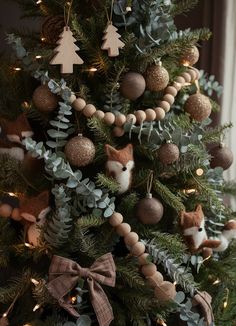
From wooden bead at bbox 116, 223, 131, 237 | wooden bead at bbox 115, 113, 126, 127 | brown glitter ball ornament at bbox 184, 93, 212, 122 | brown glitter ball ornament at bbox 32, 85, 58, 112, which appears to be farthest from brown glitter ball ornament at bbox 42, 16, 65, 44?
wooden bead at bbox 116, 223, 131, 237

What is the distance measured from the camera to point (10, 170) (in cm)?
104

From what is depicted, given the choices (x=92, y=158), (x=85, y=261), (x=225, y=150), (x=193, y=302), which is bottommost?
(x=193, y=302)

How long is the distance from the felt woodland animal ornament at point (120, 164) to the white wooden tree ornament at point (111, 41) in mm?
207

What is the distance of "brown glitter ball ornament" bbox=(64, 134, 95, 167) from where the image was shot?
0.98 meters

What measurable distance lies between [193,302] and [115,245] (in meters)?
0.22

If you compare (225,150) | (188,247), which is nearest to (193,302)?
(188,247)

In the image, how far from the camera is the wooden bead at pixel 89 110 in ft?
3.32

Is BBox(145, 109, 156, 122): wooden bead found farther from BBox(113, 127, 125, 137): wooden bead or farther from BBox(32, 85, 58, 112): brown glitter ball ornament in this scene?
BBox(32, 85, 58, 112): brown glitter ball ornament

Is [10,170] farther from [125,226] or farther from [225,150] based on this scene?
[225,150]

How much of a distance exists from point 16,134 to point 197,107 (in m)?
0.44

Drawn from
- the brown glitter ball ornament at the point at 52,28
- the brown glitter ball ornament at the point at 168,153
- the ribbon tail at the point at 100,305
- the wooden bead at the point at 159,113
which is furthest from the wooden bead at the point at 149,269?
the brown glitter ball ornament at the point at 52,28

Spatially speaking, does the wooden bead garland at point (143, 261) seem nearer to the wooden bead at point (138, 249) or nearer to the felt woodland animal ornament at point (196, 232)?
the wooden bead at point (138, 249)

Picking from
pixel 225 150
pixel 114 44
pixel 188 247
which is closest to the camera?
pixel 114 44

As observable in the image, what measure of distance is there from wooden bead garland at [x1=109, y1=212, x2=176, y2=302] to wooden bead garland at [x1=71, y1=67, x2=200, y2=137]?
0.20 meters
